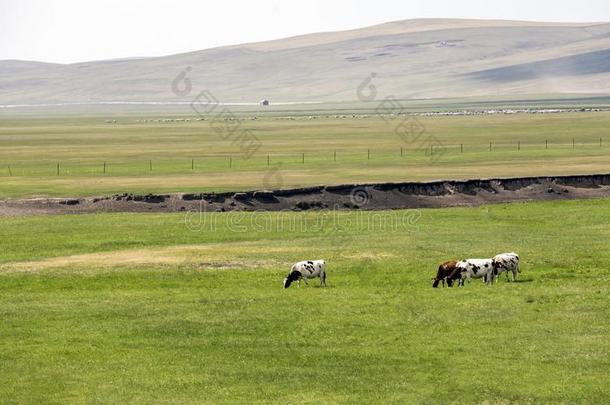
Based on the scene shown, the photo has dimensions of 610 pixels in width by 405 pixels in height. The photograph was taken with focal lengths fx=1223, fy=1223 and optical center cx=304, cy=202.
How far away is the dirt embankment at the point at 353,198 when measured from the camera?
7706cm

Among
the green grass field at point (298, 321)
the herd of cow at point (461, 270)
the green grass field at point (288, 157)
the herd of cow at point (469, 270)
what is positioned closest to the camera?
the green grass field at point (298, 321)

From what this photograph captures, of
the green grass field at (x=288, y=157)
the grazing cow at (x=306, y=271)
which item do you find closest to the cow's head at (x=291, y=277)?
the grazing cow at (x=306, y=271)

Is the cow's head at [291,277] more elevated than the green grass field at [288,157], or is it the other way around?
the green grass field at [288,157]

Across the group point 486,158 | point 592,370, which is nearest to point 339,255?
point 592,370

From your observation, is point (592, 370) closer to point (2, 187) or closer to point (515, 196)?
point (515, 196)

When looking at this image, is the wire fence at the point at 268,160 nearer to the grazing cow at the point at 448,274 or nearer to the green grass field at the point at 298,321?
the green grass field at the point at 298,321

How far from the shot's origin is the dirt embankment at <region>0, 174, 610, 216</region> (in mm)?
77062

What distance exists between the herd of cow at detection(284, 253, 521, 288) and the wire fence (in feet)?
184

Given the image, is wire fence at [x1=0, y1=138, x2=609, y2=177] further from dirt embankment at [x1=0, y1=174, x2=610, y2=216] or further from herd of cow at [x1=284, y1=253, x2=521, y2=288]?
herd of cow at [x1=284, y1=253, x2=521, y2=288]

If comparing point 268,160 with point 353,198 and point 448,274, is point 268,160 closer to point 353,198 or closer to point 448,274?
point 353,198

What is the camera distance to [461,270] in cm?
4462

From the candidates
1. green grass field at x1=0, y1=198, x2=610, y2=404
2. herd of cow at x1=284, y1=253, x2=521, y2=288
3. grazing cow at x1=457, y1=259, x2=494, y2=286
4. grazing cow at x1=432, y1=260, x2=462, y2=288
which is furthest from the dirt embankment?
grazing cow at x1=457, y1=259, x2=494, y2=286

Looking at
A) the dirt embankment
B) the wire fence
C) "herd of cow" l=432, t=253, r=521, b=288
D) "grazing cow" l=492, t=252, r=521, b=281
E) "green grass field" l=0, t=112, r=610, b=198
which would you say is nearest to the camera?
"herd of cow" l=432, t=253, r=521, b=288

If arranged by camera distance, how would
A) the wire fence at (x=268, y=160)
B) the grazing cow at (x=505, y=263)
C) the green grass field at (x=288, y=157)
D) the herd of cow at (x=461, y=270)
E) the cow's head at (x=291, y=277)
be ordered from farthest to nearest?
the wire fence at (x=268, y=160) < the green grass field at (x=288, y=157) < the cow's head at (x=291, y=277) < the grazing cow at (x=505, y=263) < the herd of cow at (x=461, y=270)
